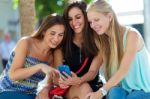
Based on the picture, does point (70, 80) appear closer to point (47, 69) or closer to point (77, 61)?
point (47, 69)

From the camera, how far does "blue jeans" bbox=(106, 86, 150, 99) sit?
4.71 m

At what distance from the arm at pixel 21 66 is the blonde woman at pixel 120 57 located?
77 cm

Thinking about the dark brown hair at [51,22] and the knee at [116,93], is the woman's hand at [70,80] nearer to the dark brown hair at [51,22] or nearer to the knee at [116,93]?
the knee at [116,93]

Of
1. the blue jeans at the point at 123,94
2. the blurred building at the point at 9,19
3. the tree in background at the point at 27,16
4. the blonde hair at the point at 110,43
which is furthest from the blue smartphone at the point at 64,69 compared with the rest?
the blurred building at the point at 9,19

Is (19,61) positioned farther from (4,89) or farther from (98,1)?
(98,1)

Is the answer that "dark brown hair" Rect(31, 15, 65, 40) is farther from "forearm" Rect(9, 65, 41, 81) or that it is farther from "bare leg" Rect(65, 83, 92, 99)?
"bare leg" Rect(65, 83, 92, 99)

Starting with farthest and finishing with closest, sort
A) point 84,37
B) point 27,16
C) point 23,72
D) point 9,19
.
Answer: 1. point 9,19
2. point 27,16
3. point 84,37
4. point 23,72

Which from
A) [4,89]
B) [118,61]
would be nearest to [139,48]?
[118,61]

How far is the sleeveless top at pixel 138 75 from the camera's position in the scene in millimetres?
4957

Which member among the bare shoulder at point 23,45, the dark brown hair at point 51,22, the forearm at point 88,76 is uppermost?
the dark brown hair at point 51,22

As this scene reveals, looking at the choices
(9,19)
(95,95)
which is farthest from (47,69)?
(9,19)

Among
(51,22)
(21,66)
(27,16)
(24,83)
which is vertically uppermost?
(51,22)

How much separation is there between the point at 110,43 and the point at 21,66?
1078 mm

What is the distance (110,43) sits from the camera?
5055 millimetres
